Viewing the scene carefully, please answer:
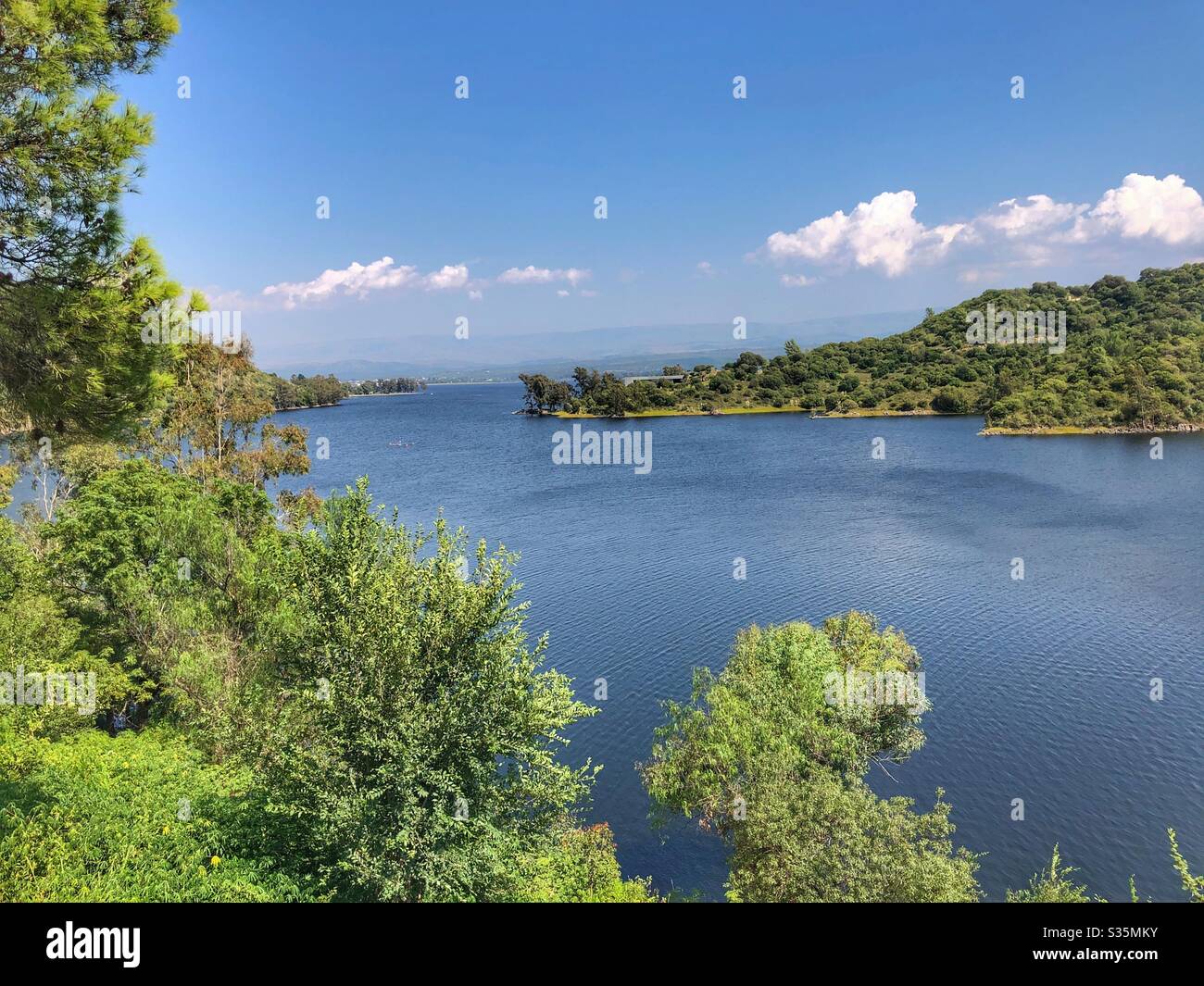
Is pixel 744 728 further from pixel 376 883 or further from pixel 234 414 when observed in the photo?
pixel 234 414

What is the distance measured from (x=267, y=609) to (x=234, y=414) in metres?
18.7

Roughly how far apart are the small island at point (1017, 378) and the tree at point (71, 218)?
132 metres

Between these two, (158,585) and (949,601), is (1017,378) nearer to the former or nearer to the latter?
(949,601)

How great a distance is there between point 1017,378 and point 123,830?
159184 millimetres

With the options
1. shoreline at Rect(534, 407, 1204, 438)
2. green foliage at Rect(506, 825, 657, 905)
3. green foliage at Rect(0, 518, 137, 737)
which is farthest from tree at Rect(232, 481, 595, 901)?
shoreline at Rect(534, 407, 1204, 438)

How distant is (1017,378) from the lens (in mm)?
140500

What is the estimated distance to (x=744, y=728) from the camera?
900 inches

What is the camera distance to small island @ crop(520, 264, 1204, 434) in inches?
4579

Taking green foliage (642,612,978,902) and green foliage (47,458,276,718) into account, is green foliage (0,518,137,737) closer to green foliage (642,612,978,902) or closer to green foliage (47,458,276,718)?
green foliage (47,458,276,718)

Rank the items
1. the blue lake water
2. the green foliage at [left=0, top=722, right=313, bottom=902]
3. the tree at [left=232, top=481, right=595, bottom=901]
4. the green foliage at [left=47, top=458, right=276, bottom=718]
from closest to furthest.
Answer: the green foliage at [left=0, top=722, right=313, bottom=902] < the tree at [left=232, top=481, right=595, bottom=901] < the green foliage at [left=47, top=458, right=276, bottom=718] < the blue lake water

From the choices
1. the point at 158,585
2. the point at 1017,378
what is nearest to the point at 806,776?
the point at 158,585

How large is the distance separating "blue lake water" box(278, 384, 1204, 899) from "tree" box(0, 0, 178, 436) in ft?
72.8

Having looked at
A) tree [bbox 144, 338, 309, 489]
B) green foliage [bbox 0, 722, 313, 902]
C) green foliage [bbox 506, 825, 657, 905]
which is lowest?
green foliage [bbox 506, 825, 657, 905]
